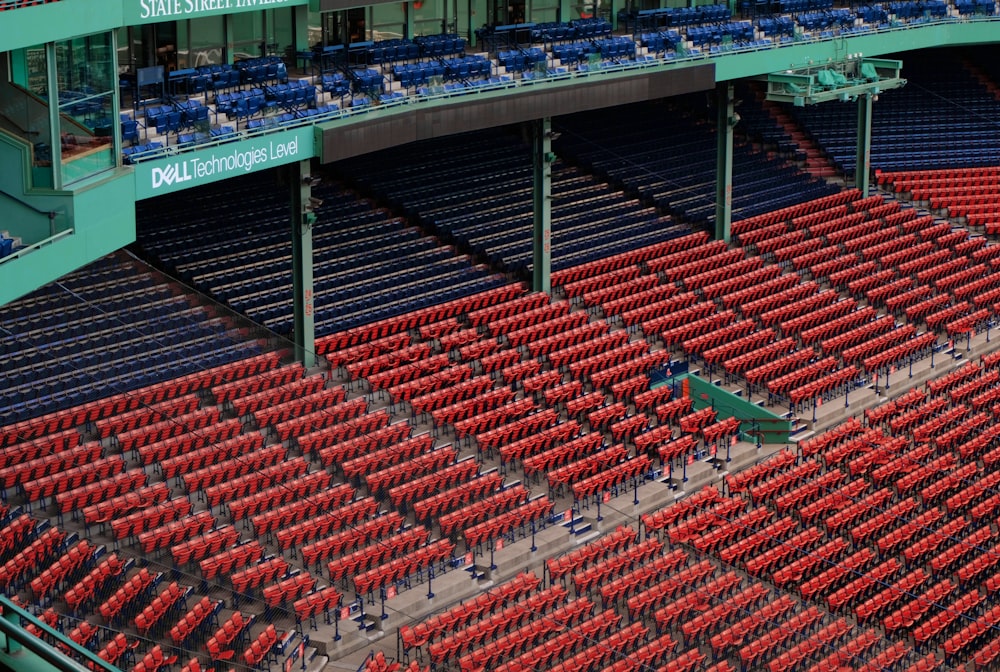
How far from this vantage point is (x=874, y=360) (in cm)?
3222

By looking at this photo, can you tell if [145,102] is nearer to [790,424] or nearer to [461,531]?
[461,531]

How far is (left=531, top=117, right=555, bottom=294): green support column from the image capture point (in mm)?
31891

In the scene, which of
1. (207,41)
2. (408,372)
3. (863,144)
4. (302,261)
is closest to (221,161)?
(302,261)

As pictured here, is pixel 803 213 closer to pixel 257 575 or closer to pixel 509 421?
pixel 509 421

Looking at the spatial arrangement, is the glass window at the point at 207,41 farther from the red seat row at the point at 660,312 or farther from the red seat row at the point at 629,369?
the red seat row at the point at 660,312

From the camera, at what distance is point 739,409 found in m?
29.9

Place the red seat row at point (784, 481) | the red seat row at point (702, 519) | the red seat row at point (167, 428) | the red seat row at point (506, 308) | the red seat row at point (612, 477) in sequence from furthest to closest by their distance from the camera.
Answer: the red seat row at point (506, 308)
the red seat row at point (784, 481)
the red seat row at point (612, 477)
the red seat row at point (702, 519)
the red seat row at point (167, 428)

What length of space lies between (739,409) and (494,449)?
6329 millimetres

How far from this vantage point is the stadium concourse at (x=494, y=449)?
68.4 feet

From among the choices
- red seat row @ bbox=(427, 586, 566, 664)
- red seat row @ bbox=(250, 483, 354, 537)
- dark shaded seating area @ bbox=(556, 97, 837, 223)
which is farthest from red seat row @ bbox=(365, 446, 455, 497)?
dark shaded seating area @ bbox=(556, 97, 837, 223)

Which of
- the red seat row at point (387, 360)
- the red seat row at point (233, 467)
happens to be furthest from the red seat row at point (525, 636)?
the red seat row at point (387, 360)

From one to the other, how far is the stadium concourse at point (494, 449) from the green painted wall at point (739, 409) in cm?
9

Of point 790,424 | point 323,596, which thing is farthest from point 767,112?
point 323,596

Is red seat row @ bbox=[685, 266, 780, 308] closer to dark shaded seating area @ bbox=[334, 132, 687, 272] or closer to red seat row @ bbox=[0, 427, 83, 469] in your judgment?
dark shaded seating area @ bbox=[334, 132, 687, 272]
